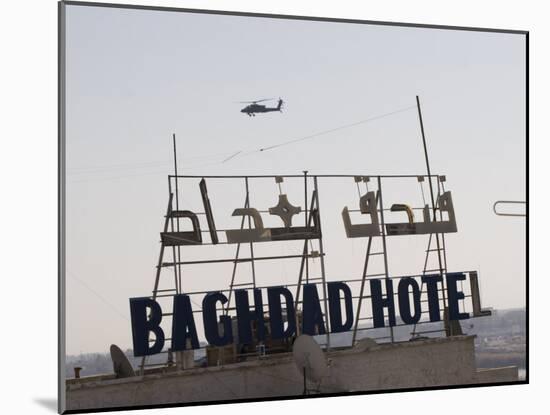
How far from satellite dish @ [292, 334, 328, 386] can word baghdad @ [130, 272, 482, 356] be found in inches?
6.1

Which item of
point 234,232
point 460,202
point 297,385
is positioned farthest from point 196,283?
point 460,202

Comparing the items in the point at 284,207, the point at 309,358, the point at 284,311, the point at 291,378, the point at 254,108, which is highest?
the point at 254,108

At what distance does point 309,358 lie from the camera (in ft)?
32.3

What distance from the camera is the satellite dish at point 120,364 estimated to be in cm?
931

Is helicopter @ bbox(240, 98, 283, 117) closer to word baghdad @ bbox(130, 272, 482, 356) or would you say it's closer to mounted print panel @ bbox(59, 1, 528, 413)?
mounted print panel @ bbox(59, 1, 528, 413)

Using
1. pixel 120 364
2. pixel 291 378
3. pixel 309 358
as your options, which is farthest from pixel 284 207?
pixel 120 364

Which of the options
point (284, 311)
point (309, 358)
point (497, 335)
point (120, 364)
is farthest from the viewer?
point (497, 335)

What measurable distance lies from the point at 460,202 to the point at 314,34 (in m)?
2.06

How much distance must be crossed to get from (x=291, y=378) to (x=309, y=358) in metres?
0.24

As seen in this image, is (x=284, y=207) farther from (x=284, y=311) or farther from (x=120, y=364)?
(x=120, y=364)

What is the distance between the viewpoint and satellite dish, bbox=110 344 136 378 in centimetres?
931

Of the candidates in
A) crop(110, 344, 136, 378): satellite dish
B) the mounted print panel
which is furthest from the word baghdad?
crop(110, 344, 136, 378): satellite dish

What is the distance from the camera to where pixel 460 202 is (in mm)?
10672

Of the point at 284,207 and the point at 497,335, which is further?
the point at 497,335
